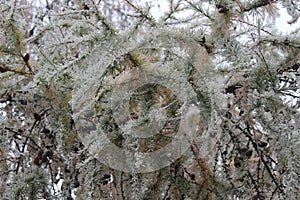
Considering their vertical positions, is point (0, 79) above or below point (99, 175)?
above

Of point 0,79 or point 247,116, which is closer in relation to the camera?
point 247,116

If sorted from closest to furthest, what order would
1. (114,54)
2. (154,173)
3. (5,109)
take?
1. (114,54)
2. (154,173)
3. (5,109)

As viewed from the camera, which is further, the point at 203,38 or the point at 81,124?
the point at 81,124

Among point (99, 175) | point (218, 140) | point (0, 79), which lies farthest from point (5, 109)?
point (218, 140)

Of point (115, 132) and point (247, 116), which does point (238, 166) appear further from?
point (115, 132)

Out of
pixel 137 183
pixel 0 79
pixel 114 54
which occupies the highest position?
pixel 0 79

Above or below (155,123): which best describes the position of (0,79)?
above

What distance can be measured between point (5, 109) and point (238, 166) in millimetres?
424

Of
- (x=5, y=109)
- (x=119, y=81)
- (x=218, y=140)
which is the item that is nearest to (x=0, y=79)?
(x=5, y=109)

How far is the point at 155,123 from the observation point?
2.10 ft

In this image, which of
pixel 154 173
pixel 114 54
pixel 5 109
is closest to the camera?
pixel 114 54

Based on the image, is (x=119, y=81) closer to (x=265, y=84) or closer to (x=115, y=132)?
(x=115, y=132)

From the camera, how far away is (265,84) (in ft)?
2.26

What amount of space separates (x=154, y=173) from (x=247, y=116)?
0.49 feet
